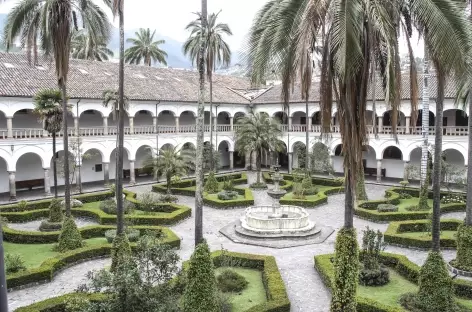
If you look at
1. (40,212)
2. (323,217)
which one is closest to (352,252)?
(323,217)

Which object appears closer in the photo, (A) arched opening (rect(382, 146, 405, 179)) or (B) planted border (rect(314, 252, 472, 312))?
(B) planted border (rect(314, 252, 472, 312))

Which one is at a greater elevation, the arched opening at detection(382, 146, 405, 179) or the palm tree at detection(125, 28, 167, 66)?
the palm tree at detection(125, 28, 167, 66)

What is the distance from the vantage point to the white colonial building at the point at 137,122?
29.2m

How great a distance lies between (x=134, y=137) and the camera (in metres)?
35.0

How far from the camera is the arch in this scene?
37.1 m

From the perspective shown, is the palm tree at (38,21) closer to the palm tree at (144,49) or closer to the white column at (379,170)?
the white column at (379,170)

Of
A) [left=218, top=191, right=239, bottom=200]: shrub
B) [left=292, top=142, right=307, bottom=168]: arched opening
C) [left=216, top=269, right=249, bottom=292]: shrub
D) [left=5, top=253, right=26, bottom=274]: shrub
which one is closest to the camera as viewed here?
[left=216, top=269, right=249, bottom=292]: shrub

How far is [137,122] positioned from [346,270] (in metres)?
32.6

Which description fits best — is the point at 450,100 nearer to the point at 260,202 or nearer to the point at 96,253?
the point at 260,202

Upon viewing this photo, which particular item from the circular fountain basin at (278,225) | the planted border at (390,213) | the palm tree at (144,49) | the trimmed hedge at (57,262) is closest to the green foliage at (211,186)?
the circular fountain basin at (278,225)

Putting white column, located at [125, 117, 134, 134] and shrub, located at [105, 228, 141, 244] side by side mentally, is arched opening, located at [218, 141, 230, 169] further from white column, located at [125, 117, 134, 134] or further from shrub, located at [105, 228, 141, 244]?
shrub, located at [105, 228, 141, 244]

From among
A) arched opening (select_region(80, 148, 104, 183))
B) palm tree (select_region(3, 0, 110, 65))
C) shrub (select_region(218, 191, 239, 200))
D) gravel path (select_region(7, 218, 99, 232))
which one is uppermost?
palm tree (select_region(3, 0, 110, 65))

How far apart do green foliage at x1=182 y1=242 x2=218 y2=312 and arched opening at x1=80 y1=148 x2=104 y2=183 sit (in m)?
26.9

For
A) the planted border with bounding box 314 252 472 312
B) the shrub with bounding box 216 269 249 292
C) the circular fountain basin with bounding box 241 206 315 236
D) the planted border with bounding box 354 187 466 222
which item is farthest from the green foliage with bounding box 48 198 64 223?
the planted border with bounding box 354 187 466 222
